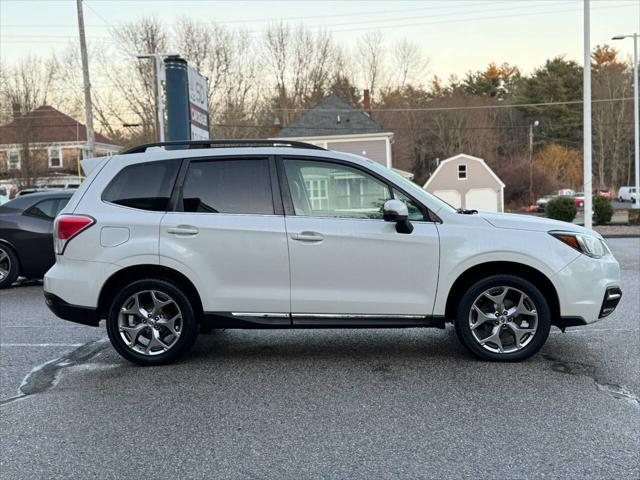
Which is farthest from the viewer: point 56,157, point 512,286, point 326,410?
point 56,157

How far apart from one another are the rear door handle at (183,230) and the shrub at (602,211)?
77.7 ft

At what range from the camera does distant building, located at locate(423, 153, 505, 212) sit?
1816 inches

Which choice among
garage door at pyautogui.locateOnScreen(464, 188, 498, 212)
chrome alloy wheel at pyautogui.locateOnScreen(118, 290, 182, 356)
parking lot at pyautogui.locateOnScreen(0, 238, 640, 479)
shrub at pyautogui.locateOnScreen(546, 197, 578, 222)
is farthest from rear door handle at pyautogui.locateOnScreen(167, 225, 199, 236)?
garage door at pyautogui.locateOnScreen(464, 188, 498, 212)

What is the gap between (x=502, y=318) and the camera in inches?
201

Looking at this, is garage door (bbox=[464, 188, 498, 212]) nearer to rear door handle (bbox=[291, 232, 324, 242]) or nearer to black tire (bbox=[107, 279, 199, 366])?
rear door handle (bbox=[291, 232, 324, 242])

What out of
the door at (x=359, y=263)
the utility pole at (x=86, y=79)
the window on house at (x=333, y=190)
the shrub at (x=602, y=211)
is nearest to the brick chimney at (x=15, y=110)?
the utility pole at (x=86, y=79)

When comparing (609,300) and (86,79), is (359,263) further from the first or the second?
(86,79)

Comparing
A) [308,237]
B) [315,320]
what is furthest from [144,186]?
[315,320]

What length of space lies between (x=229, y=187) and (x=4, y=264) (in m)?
6.96

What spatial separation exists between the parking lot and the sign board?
7247 mm

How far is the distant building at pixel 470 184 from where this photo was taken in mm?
46125

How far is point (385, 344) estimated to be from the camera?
6.01 meters

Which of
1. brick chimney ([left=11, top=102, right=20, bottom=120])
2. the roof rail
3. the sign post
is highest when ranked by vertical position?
brick chimney ([left=11, top=102, right=20, bottom=120])

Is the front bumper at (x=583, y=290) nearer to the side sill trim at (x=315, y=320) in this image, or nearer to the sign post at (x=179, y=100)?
the side sill trim at (x=315, y=320)
